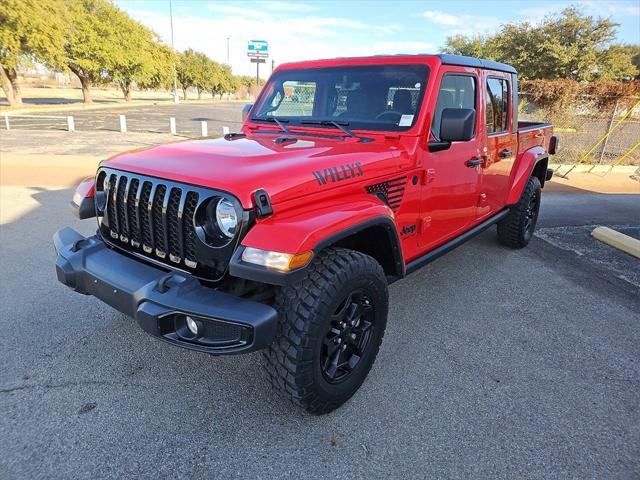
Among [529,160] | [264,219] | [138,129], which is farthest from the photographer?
[138,129]

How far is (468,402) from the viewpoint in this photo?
259 cm

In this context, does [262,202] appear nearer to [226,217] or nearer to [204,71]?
[226,217]

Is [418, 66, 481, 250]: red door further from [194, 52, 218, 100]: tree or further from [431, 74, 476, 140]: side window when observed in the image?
[194, 52, 218, 100]: tree

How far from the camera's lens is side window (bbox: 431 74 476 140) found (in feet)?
10.3

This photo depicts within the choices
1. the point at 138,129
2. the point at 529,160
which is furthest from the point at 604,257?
the point at 138,129

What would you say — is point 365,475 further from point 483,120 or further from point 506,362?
point 483,120

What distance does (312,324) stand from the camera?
212 cm

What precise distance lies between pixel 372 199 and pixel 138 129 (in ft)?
62.1

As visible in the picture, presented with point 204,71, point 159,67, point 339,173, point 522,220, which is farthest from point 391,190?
point 204,71

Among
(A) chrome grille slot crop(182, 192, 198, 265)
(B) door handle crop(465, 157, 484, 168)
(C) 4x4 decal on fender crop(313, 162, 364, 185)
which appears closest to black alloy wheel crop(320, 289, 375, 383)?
(C) 4x4 decal on fender crop(313, 162, 364, 185)

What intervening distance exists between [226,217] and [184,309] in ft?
1.57

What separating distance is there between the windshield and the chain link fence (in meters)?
10.3

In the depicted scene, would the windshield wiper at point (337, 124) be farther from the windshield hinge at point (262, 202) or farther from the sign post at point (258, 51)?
the sign post at point (258, 51)

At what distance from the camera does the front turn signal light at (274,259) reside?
1.98 meters
